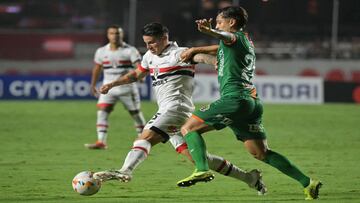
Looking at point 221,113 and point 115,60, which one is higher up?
point 221,113

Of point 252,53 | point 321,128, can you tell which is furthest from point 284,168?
point 321,128

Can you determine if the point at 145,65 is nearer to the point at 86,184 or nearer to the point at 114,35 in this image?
the point at 86,184

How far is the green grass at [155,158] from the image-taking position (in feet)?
33.1

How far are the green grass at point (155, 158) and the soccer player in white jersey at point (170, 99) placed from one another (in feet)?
1.16

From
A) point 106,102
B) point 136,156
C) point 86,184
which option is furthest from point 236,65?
point 106,102

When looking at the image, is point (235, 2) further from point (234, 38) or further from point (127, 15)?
point (234, 38)

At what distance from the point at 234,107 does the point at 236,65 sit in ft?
1.56

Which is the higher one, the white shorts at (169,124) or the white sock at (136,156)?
the white shorts at (169,124)

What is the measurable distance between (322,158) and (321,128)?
6.24 meters

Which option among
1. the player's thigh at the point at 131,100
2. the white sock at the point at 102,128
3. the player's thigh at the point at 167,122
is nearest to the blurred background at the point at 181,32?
the player's thigh at the point at 131,100

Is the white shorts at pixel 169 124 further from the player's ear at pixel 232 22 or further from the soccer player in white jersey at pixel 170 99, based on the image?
the player's ear at pixel 232 22

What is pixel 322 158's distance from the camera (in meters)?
14.3

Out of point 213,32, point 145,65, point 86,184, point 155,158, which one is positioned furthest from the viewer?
point 155,158

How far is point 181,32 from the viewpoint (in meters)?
31.2
